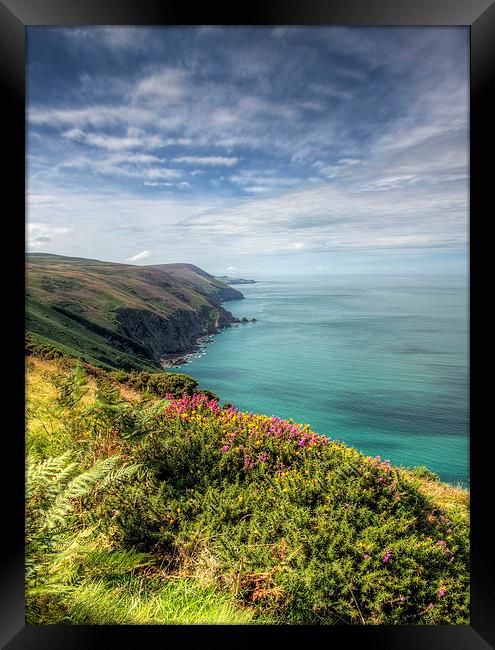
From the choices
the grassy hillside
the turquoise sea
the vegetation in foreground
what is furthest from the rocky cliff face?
the vegetation in foreground

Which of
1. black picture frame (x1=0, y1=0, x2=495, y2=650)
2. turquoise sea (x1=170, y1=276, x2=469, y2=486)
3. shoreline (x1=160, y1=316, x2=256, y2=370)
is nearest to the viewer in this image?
black picture frame (x1=0, y1=0, x2=495, y2=650)

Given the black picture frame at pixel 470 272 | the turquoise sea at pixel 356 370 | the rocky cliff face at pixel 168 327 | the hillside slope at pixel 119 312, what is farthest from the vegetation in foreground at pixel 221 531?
the rocky cliff face at pixel 168 327

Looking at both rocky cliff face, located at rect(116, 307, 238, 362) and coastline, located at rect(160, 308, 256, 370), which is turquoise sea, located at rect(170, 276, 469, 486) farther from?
rocky cliff face, located at rect(116, 307, 238, 362)

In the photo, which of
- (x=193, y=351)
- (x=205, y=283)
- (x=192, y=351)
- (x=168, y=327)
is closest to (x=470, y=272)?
(x=205, y=283)

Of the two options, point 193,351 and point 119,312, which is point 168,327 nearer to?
point 193,351

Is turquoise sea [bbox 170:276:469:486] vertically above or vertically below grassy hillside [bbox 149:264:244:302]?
below

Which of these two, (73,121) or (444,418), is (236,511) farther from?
(444,418)

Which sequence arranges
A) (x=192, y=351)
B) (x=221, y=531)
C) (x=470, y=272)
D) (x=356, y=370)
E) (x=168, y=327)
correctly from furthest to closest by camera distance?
(x=168, y=327) < (x=192, y=351) < (x=356, y=370) < (x=221, y=531) < (x=470, y=272)
